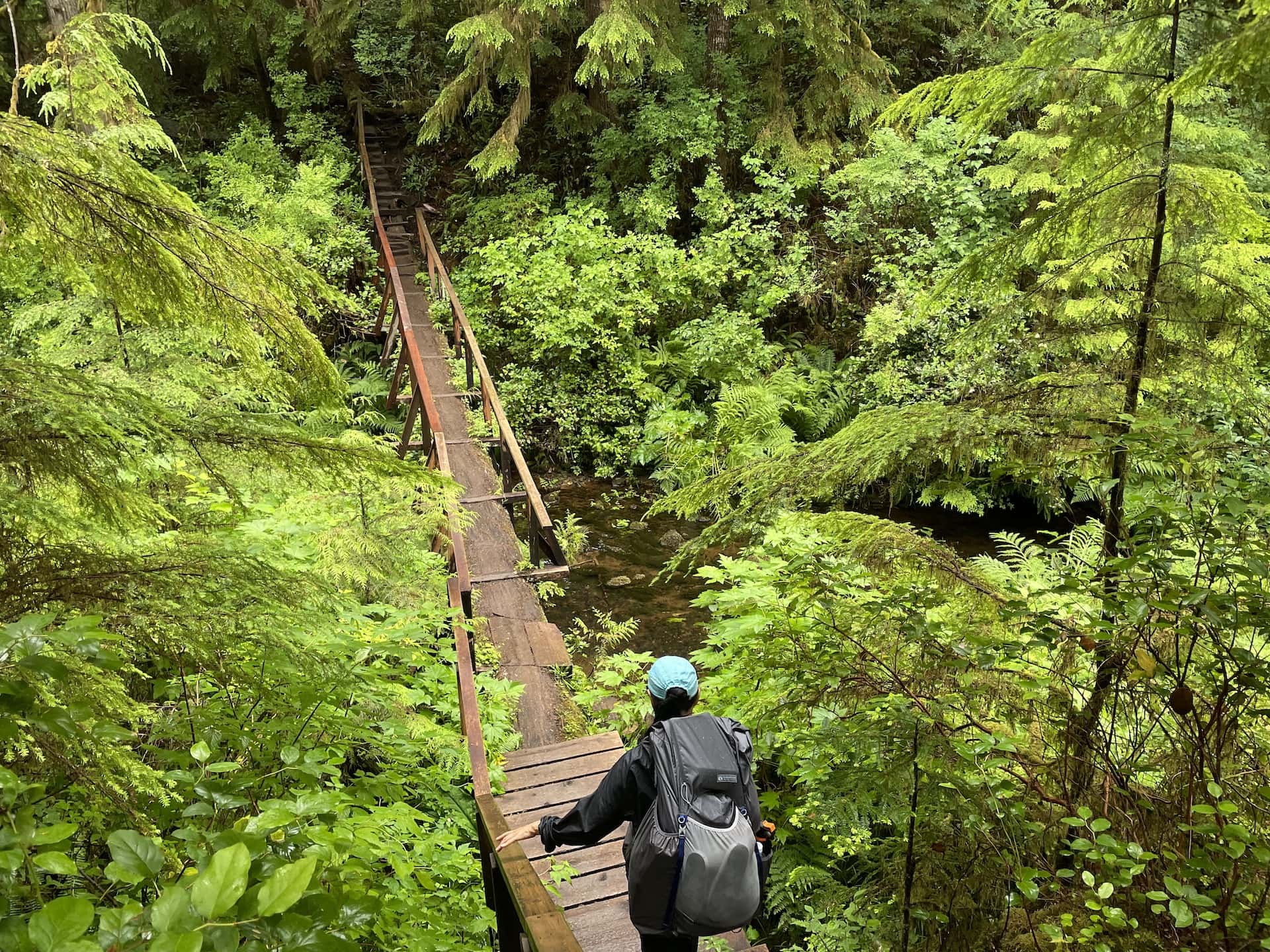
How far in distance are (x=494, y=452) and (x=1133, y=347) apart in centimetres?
773

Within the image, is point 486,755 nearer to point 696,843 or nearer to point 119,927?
point 696,843

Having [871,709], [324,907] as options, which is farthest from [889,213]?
[324,907]

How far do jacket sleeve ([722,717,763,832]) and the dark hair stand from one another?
0.56 feet

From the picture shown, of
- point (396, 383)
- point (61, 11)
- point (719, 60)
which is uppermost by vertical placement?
point (719, 60)

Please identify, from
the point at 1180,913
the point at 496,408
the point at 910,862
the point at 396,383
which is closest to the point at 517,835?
the point at 910,862

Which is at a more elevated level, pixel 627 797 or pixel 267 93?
pixel 267 93

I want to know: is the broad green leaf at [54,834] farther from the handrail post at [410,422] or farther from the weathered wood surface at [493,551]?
the handrail post at [410,422]

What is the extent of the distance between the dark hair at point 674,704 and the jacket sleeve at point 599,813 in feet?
0.66

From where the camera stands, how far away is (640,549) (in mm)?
11023

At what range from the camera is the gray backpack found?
9.13ft

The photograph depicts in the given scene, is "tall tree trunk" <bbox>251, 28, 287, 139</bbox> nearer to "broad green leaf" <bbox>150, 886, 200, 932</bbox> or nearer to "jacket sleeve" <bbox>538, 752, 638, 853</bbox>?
"jacket sleeve" <bbox>538, 752, 638, 853</bbox>

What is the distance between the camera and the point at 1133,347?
307 centimetres

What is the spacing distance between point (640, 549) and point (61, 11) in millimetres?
8943

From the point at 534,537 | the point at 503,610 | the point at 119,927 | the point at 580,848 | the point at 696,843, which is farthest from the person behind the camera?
the point at 534,537
